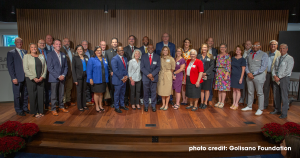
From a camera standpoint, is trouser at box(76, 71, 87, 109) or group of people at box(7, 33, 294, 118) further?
trouser at box(76, 71, 87, 109)

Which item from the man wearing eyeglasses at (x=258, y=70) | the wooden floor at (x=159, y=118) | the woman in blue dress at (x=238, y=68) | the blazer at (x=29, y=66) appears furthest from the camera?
the woman in blue dress at (x=238, y=68)

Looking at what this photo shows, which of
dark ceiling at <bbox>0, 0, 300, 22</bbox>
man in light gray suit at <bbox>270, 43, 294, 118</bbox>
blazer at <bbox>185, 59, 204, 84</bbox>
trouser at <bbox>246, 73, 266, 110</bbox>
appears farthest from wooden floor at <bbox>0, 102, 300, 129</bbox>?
dark ceiling at <bbox>0, 0, 300, 22</bbox>

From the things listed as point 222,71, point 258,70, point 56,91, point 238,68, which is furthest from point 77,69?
point 258,70

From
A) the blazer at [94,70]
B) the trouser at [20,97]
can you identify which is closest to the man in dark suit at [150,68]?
the blazer at [94,70]

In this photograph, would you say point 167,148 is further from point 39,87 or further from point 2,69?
point 2,69

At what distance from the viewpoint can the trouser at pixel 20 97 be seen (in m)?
3.85

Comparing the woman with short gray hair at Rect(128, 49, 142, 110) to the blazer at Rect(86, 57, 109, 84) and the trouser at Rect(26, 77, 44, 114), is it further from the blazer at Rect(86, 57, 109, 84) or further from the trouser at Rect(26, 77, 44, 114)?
the trouser at Rect(26, 77, 44, 114)

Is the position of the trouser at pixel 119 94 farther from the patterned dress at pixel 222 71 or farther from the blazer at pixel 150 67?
the patterned dress at pixel 222 71

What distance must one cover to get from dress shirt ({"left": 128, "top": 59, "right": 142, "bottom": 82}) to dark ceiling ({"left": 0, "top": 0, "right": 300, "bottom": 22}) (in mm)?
2249

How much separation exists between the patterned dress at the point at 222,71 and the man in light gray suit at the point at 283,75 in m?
0.95

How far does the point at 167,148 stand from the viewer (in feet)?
9.09

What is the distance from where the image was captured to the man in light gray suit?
12.1ft

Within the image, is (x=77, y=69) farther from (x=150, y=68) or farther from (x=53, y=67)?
(x=150, y=68)

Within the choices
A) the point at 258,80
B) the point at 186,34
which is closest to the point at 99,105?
the point at 186,34
